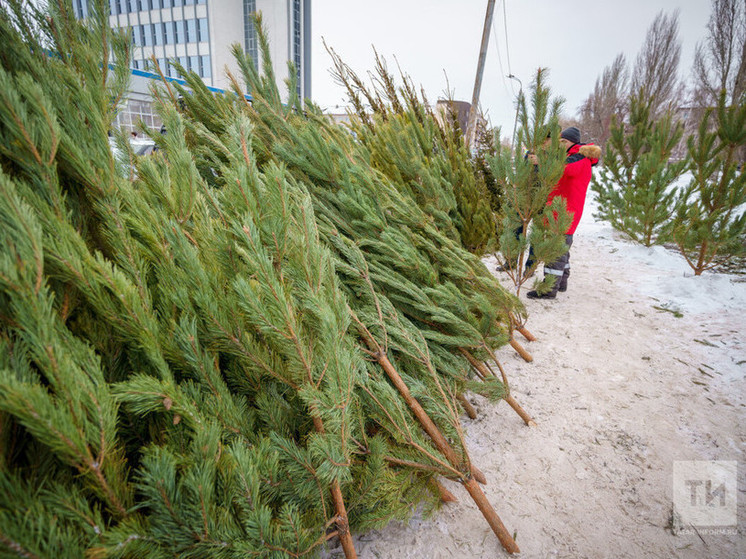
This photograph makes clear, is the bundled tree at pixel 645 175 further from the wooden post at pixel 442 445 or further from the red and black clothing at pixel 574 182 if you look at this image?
the wooden post at pixel 442 445

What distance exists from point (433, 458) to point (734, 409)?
2.44 meters

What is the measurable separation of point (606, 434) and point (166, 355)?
8.17 ft

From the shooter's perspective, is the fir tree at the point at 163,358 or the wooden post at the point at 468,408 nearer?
the fir tree at the point at 163,358

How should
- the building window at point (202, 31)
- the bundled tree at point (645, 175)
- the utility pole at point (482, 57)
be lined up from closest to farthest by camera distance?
the bundled tree at point (645, 175) < the utility pole at point (482, 57) < the building window at point (202, 31)

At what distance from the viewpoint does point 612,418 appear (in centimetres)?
221

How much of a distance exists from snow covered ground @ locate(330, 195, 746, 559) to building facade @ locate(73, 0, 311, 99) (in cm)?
3948

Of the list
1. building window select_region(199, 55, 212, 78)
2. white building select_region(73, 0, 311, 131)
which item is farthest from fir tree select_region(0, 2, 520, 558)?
building window select_region(199, 55, 212, 78)

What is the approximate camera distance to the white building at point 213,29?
1439 inches

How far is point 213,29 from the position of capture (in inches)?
1464

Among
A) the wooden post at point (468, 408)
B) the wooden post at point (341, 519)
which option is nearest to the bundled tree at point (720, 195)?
the wooden post at point (468, 408)

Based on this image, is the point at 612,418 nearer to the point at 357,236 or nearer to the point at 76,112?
the point at 357,236

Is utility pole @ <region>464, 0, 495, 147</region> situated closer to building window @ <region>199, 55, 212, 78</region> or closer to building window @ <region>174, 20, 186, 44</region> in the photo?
building window @ <region>199, 55, 212, 78</region>

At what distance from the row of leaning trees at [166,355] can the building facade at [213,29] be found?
40229 mm

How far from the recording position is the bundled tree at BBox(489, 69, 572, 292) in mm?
2859
